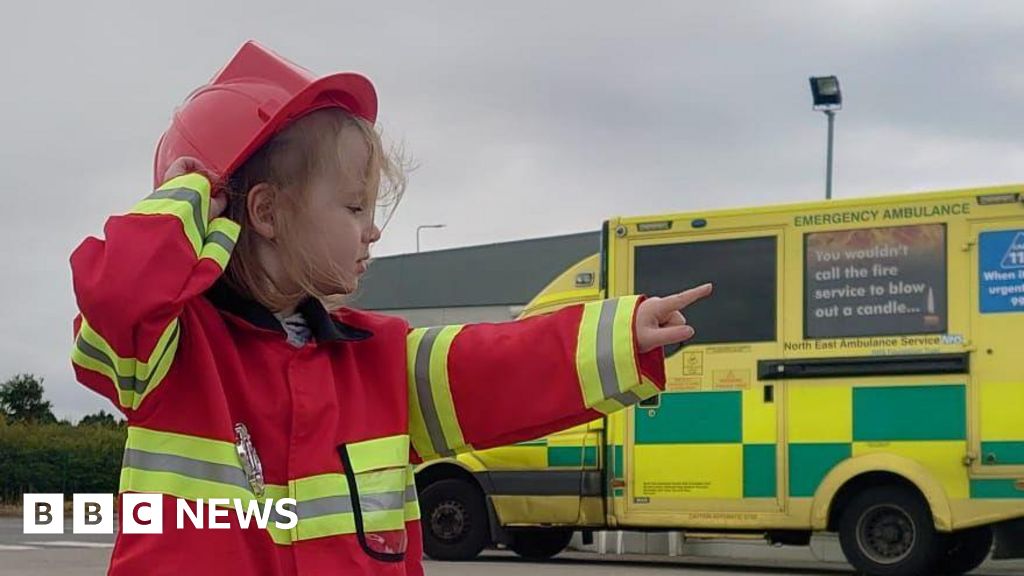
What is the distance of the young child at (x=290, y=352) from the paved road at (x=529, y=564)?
7.55m

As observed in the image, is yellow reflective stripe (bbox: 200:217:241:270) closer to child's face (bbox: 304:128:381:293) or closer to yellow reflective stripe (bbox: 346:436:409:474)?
child's face (bbox: 304:128:381:293)

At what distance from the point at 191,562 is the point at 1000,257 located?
30.5ft

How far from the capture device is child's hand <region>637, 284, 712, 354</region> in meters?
2.06

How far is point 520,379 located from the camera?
2.17 metres

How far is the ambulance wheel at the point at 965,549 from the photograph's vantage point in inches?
424

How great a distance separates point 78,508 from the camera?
128 inches

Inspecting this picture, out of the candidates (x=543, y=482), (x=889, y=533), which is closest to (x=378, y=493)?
(x=889, y=533)

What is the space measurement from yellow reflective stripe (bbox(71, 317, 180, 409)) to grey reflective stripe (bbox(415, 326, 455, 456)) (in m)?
0.43

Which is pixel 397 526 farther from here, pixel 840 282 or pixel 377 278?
pixel 377 278

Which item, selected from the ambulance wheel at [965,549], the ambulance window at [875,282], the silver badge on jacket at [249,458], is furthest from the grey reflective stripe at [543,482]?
the silver badge on jacket at [249,458]

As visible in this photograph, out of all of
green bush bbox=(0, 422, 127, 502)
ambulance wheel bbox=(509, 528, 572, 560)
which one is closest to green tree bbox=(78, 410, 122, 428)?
green bush bbox=(0, 422, 127, 502)

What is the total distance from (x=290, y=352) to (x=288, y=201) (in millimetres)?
210

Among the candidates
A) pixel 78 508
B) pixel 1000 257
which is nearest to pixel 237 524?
pixel 78 508

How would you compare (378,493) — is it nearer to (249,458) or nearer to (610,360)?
(249,458)
